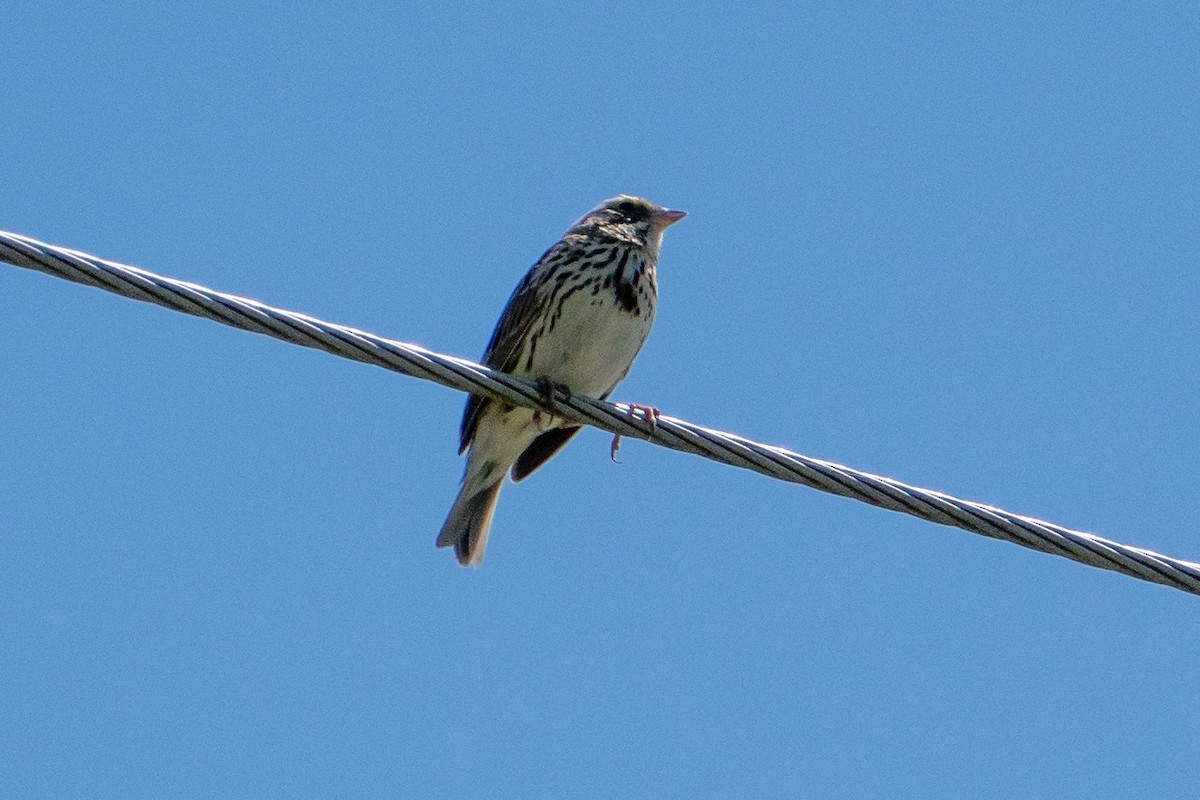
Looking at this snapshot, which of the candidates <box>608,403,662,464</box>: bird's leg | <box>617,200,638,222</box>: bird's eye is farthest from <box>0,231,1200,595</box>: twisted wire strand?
<box>617,200,638,222</box>: bird's eye

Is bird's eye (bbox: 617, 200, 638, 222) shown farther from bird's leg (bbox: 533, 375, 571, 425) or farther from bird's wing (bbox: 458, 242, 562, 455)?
bird's leg (bbox: 533, 375, 571, 425)

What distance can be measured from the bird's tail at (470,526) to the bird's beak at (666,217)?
1.52 m

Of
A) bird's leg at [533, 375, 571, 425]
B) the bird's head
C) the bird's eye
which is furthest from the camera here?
the bird's eye

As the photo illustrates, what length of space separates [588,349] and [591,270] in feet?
1.36

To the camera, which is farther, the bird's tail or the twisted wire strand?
A: the bird's tail

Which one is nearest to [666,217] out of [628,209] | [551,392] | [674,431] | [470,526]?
[628,209]

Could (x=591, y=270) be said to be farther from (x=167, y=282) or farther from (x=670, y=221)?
(x=167, y=282)

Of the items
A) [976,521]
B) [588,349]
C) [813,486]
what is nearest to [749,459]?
[813,486]

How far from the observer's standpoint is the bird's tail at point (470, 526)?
9500 mm

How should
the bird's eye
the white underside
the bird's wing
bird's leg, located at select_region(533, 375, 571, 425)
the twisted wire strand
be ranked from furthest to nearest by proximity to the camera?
the bird's eye → the bird's wing → the white underside → bird's leg, located at select_region(533, 375, 571, 425) → the twisted wire strand

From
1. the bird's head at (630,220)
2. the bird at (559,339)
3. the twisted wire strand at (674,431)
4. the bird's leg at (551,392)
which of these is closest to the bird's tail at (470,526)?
the bird at (559,339)

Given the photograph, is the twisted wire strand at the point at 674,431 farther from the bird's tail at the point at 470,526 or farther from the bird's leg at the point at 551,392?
the bird's tail at the point at 470,526

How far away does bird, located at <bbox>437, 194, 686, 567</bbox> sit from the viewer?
8680 millimetres

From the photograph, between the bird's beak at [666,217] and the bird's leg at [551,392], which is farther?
A: the bird's beak at [666,217]
